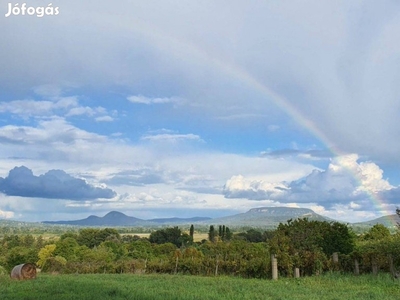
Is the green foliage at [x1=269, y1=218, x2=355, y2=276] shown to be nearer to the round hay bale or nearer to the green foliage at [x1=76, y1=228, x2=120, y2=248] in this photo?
the round hay bale

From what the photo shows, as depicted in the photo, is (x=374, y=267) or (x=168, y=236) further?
(x=168, y=236)

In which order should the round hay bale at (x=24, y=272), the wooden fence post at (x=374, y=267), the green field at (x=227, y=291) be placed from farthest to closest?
1. the round hay bale at (x=24, y=272)
2. the wooden fence post at (x=374, y=267)
3. the green field at (x=227, y=291)

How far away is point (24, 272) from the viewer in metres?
21.8

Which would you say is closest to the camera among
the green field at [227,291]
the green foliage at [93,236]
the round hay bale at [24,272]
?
the green field at [227,291]

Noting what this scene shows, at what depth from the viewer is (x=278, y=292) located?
15125 mm

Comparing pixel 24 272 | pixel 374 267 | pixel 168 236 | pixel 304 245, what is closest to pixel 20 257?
pixel 168 236

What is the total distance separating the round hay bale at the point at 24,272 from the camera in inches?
851

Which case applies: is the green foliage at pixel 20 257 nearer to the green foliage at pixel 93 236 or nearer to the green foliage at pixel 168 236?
the green foliage at pixel 93 236

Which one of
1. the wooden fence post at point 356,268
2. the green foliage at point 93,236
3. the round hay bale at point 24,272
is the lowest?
the green foliage at point 93,236

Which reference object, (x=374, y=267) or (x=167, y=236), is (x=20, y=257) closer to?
(x=167, y=236)

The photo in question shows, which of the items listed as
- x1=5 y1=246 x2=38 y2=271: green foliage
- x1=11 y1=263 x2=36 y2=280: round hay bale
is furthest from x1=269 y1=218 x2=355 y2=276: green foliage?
x1=5 y1=246 x2=38 y2=271: green foliage

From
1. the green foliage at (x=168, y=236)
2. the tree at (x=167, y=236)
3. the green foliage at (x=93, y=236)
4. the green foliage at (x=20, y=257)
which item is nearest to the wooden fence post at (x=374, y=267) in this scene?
the green foliage at (x=20, y=257)

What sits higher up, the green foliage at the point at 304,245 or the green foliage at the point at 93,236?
the green foliage at the point at 304,245

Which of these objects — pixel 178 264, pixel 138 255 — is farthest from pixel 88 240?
pixel 178 264
